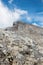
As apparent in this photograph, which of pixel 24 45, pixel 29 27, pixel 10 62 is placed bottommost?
pixel 10 62

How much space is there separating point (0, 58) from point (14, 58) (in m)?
1.08

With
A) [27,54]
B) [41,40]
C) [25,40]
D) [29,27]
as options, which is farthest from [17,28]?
[27,54]

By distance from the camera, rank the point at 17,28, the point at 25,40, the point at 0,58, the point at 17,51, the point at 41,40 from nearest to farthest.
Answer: the point at 0,58
the point at 17,51
the point at 25,40
the point at 41,40
the point at 17,28

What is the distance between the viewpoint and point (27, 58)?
13211 mm

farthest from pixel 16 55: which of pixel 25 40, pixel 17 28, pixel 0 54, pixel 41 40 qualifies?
pixel 17 28

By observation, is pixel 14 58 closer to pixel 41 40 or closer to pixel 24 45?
pixel 24 45

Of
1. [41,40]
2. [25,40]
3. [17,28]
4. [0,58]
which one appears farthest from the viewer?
[17,28]

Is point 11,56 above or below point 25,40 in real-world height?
below

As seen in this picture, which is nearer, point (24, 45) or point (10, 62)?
point (10, 62)

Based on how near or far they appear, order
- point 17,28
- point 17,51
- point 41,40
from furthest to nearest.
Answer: point 17,28
point 41,40
point 17,51

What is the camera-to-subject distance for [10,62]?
12.6 m

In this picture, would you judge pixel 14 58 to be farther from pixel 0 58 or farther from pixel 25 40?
pixel 25 40

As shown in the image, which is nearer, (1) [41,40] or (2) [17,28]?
(1) [41,40]

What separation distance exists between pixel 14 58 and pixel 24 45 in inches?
74.9
